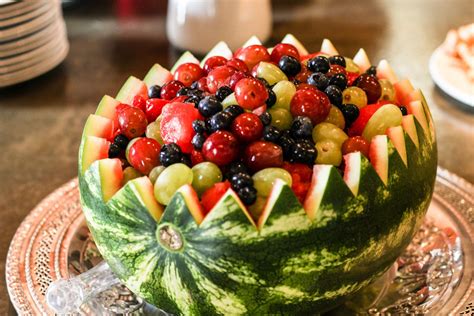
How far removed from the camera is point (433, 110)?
6.75 feet

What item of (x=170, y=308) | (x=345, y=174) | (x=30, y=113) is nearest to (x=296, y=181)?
(x=345, y=174)

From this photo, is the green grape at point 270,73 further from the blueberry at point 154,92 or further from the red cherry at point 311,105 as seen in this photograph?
the blueberry at point 154,92

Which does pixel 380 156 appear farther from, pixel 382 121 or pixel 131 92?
pixel 131 92

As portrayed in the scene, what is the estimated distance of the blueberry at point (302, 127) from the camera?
3.59ft

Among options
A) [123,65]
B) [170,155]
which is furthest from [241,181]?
[123,65]

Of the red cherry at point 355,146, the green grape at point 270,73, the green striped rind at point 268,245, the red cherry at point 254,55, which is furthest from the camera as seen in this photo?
the red cherry at point 254,55

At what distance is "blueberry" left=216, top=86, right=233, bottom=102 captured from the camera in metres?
1.17

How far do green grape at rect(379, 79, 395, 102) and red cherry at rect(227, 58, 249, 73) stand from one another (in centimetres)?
26

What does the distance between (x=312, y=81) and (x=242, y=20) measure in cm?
115

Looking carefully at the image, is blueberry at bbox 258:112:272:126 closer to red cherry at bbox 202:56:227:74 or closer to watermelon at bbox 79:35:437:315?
watermelon at bbox 79:35:437:315

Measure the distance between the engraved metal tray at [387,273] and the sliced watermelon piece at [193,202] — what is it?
33 centimetres

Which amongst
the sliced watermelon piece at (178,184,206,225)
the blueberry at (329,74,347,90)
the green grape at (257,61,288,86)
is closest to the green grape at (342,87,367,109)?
the blueberry at (329,74,347,90)

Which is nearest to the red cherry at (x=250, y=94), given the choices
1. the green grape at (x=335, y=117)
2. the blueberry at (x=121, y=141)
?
the green grape at (x=335, y=117)

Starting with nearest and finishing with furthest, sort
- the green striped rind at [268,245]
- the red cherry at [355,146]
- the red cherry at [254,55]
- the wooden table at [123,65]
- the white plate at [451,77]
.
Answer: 1. the green striped rind at [268,245]
2. the red cherry at [355,146]
3. the red cherry at [254,55]
4. the wooden table at [123,65]
5. the white plate at [451,77]
